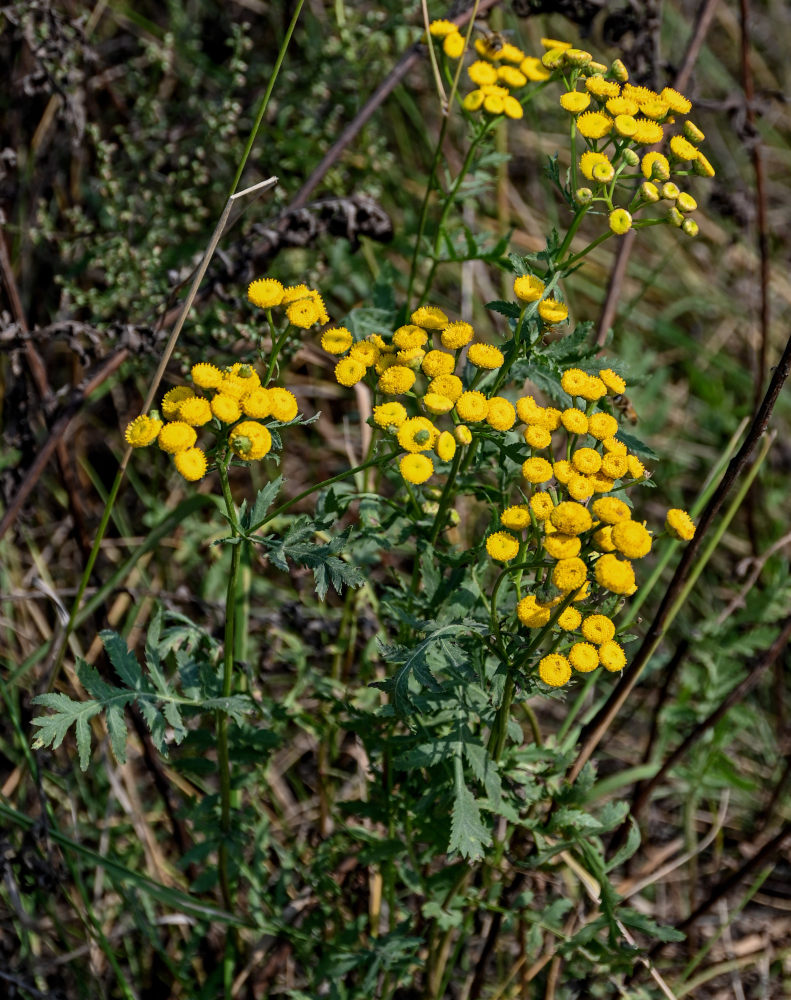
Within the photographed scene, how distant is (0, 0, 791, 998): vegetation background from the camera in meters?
3.20

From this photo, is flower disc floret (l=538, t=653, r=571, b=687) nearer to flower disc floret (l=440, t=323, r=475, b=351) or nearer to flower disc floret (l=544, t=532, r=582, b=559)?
flower disc floret (l=544, t=532, r=582, b=559)

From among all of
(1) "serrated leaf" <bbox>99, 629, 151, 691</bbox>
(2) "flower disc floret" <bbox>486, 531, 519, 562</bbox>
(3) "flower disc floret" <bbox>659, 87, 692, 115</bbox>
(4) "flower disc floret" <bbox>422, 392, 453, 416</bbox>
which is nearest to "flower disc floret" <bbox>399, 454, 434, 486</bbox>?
(4) "flower disc floret" <bbox>422, 392, 453, 416</bbox>

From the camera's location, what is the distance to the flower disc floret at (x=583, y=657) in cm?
201

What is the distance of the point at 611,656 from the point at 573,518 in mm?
313

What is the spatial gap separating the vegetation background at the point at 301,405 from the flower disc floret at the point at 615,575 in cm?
88

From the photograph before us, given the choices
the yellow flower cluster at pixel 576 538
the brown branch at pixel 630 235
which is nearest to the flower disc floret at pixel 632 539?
the yellow flower cluster at pixel 576 538

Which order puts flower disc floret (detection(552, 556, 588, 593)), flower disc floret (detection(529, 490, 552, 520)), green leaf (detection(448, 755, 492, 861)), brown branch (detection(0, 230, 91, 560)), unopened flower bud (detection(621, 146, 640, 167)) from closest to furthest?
1. flower disc floret (detection(552, 556, 588, 593))
2. flower disc floret (detection(529, 490, 552, 520))
3. green leaf (detection(448, 755, 492, 861))
4. unopened flower bud (detection(621, 146, 640, 167))
5. brown branch (detection(0, 230, 91, 560))

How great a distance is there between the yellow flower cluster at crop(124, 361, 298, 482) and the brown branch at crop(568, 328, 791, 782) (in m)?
1.13

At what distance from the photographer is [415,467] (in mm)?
2170

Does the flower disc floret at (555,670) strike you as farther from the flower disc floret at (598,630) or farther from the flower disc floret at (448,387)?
the flower disc floret at (448,387)

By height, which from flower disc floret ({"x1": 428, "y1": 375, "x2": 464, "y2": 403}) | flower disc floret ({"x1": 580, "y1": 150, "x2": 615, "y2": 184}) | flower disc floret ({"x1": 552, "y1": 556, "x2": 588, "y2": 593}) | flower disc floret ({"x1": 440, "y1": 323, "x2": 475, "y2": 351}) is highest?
flower disc floret ({"x1": 580, "y1": 150, "x2": 615, "y2": 184})

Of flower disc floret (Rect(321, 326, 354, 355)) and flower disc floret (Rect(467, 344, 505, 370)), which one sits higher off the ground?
flower disc floret (Rect(467, 344, 505, 370))

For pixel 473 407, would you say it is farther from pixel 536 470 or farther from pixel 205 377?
pixel 205 377

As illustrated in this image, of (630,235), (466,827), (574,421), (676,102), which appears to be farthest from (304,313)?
(630,235)
